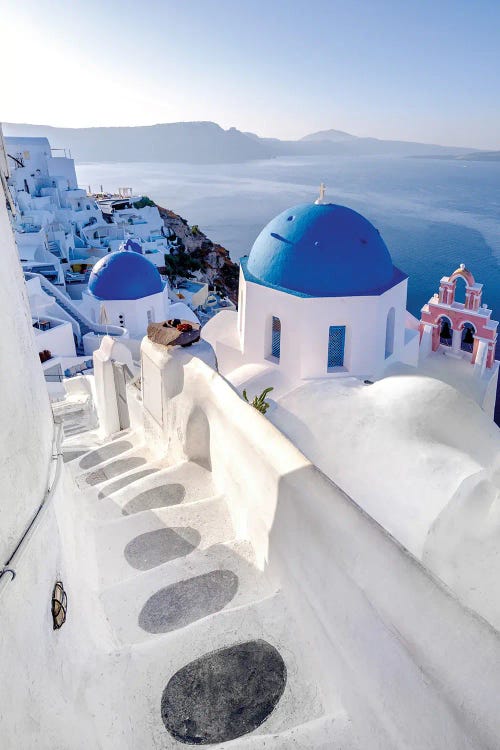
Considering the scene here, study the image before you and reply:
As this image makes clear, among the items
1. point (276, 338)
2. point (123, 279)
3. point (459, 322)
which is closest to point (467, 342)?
point (459, 322)

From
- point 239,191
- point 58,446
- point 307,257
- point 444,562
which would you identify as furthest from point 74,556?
point 239,191

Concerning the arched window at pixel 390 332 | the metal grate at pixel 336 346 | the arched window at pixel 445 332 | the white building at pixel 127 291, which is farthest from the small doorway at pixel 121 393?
the white building at pixel 127 291

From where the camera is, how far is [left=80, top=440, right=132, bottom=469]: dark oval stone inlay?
6895mm

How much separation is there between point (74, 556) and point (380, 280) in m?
8.43

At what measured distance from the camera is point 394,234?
63.2m

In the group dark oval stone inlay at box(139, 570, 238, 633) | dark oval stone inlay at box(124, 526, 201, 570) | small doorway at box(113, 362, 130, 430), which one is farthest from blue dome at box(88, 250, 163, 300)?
dark oval stone inlay at box(139, 570, 238, 633)

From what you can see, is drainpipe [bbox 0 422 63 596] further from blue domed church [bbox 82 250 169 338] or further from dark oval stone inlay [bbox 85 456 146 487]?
blue domed church [bbox 82 250 169 338]

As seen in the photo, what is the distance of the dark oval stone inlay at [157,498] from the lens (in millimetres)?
4812

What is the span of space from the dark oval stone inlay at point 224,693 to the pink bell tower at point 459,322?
39.2 ft

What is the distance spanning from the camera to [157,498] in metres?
4.90

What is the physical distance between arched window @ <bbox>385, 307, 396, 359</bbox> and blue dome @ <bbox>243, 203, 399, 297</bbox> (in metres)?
0.76

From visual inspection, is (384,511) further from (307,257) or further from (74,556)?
(307,257)

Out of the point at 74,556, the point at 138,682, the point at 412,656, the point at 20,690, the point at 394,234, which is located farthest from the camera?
the point at 394,234

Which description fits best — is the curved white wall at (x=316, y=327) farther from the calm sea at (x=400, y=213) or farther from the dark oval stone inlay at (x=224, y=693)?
the calm sea at (x=400, y=213)
